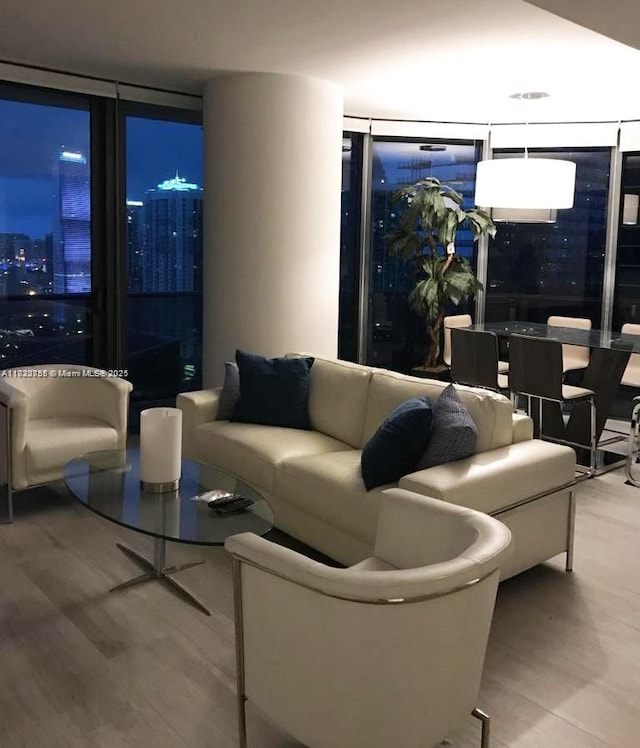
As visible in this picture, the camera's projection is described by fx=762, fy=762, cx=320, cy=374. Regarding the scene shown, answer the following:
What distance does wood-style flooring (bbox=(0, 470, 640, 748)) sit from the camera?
2303mm

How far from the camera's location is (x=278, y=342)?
5500 millimetres

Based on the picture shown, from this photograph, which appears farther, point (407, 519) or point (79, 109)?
point (79, 109)

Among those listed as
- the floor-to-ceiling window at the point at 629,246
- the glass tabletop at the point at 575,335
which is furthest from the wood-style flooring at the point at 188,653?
the floor-to-ceiling window at the point at 629,246

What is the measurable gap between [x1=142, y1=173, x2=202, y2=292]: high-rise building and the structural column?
62 cm

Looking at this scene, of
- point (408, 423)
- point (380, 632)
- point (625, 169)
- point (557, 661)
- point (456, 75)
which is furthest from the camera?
point (625, 169)

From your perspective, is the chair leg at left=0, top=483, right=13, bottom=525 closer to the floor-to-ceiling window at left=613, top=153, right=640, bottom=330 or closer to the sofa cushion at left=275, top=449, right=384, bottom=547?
the sofa cushion at left=275, top=449, right=384, bottom=547

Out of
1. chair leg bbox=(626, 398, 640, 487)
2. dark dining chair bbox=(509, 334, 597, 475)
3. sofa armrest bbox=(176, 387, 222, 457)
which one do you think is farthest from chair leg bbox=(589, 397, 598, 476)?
sofa armrest bbox=(176, 387, 222, 457)

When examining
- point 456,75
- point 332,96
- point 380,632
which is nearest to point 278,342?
point 332,96

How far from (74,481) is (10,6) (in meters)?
2.42

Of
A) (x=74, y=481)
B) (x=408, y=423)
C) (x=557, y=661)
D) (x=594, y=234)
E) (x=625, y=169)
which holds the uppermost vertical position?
(x=625, y=169)

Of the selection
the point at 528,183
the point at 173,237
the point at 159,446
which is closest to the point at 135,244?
the point at 173,237

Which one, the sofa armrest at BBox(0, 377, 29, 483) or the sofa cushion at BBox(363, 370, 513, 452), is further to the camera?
the sofa armrest at BBox(0, 377, 29, 483)

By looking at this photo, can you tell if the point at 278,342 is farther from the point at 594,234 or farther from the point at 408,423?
the point at 594,234

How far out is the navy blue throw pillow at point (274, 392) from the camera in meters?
4.23
